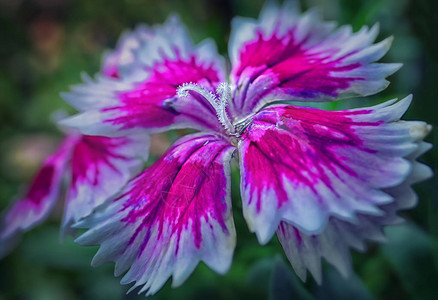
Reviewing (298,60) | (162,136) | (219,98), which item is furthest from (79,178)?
(162,136)

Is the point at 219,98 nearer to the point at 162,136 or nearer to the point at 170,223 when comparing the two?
the point at 170,223

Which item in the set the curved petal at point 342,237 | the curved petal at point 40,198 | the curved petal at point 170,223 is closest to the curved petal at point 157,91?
the curved petal at point 170,223

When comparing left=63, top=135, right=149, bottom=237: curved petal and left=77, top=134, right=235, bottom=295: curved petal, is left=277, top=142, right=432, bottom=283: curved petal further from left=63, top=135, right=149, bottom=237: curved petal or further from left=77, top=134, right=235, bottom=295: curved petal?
left=63, top=135, right=149, bottom=237: curved petal

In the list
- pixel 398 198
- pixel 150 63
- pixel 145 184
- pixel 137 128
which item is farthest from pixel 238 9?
pixel 398 198

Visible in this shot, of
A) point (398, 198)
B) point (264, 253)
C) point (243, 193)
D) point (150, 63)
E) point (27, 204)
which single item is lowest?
point (264, 253)

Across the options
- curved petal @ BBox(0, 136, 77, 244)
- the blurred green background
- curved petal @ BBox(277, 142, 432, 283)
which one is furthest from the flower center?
curved petal @ BBox(0, 136, 77, 244)

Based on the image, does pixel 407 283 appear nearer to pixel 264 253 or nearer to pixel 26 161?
pixel 264 253
